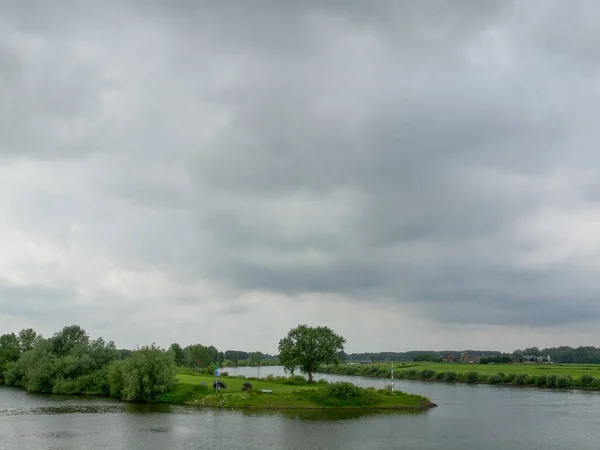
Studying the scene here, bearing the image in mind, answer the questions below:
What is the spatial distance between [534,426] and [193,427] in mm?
36834

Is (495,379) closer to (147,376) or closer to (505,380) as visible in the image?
(505,380)

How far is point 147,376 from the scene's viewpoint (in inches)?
3196

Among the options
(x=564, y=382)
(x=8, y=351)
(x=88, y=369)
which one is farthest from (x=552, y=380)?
(x=8, y=351)

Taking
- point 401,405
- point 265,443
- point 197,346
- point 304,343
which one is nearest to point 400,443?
point 265,443

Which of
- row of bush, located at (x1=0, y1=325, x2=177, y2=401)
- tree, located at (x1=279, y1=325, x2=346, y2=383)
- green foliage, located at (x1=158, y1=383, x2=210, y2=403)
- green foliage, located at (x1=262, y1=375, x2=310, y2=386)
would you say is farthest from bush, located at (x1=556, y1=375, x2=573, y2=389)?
row of bush, located at (x1=0, y1=325, x2=177, y2=401)

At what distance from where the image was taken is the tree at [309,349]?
307ft

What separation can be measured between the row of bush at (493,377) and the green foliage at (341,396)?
37.5 m

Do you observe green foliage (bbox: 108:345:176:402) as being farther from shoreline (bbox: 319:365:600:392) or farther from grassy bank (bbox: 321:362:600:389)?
shoreline (bbox: 319:365:600:392)

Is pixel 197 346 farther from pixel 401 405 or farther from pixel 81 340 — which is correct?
pixel 401 405

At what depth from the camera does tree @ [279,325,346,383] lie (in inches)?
3688

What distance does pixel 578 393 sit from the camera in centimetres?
10425

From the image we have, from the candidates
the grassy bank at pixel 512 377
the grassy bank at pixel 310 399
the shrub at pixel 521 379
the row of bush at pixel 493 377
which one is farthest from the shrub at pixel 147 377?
the shrub at pixel 521 379

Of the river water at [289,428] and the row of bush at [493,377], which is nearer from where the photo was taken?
the river water at [289,428]

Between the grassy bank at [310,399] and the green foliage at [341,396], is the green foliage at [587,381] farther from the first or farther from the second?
the green foliage at [341,396]
